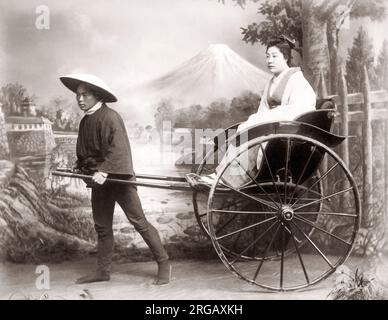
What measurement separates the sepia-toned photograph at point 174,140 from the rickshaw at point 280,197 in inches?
0.7

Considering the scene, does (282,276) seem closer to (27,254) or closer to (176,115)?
(176,115)

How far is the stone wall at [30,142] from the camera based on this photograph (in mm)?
4574

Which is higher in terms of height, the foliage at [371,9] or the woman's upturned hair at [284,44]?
the foliage at [371,9]

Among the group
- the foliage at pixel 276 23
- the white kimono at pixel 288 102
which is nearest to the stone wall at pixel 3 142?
the white kimono at pixel 288 102

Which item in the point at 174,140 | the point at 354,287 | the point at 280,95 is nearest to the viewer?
the point at 280,95

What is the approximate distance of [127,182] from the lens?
4109mm

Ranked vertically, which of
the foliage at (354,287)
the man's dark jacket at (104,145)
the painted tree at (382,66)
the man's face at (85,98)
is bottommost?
the foliage at (354,287)

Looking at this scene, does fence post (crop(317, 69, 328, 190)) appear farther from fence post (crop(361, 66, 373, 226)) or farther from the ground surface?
the ground surface

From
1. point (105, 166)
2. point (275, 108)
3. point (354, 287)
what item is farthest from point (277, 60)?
point (354, 287)

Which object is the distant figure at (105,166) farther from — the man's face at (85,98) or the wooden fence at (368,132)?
the wooden fence at (368,132)

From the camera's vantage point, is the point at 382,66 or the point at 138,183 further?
the point at 382,66

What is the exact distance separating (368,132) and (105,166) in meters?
2.03

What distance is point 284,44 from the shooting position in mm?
4324

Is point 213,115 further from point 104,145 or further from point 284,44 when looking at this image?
point 104,145
